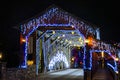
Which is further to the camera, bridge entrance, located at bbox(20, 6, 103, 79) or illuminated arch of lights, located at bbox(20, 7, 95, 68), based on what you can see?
illuminated arch of lights, located at bbox(20, 7, 95, 68)

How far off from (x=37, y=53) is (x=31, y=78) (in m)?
8.16

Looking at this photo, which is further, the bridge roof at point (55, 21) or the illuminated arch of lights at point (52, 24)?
the illuminated arch of lights at point (52, 24)

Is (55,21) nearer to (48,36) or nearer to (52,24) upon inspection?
(52,24)

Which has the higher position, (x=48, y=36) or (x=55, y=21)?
(x=55, y=21)

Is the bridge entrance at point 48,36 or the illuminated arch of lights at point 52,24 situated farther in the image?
the illuminated arch of lights at point 52,24

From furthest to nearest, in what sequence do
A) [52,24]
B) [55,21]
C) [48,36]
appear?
[48,36] → [52,24] → [55,21]

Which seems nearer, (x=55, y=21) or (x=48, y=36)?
(x=55, y=21)

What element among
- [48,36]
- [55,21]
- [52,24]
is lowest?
[48,36]

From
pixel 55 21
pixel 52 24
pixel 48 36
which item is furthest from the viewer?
pixel 48 36

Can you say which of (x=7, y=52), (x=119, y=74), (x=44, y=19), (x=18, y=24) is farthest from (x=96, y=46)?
(x=7, y=52)

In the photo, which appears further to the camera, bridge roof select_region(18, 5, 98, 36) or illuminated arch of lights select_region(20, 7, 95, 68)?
illuminated arch of lights select_region(20, 7, 95, 68)

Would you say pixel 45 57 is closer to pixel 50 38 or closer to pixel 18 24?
pixel 50 38

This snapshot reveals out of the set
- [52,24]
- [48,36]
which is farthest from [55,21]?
[48,36]

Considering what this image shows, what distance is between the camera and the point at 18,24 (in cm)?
3203
